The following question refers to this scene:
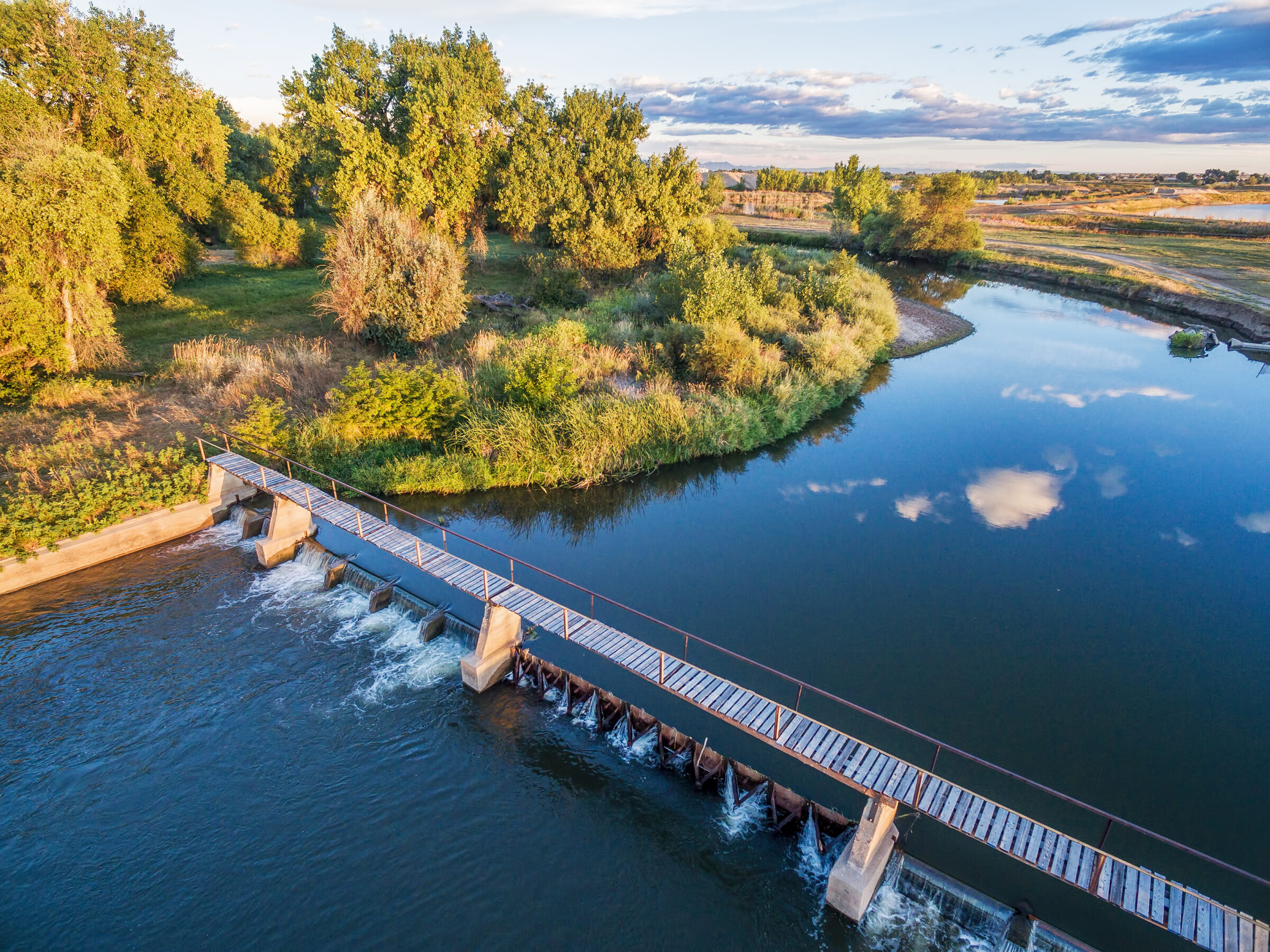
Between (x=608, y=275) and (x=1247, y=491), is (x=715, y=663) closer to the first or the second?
(x=1247, y=491)

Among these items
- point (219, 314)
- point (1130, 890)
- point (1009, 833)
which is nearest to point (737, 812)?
point (1009, 833)

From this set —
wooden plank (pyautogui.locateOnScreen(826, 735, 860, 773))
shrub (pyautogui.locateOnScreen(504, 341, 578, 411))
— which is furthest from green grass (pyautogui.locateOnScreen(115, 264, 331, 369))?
wooden plank (pyautogui.locateOnScreen(826, 735, 860, 773))

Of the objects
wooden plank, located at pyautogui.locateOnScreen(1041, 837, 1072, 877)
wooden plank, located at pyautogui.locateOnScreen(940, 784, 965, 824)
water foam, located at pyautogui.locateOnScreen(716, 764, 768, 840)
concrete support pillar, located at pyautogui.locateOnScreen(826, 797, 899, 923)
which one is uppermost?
wooden plank, located at pyautogui.locateOnScreen(940, 784, 965, 824)

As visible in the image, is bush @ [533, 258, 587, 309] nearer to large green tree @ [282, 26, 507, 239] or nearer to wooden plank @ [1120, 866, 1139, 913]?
large green tree @ [282, 26, 507, 239]

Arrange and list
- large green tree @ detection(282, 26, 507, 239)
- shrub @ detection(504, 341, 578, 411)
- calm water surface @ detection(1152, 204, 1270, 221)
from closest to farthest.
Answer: shrub @ detection(504, 341, 578, 411)
large green tree @ detection(282, 26, 507, 239)
calm water surface @ detection(1152, 204, 1270, 221)

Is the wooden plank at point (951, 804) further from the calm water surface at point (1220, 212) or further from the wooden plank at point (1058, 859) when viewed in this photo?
the calm water surface at point (1220, 212)

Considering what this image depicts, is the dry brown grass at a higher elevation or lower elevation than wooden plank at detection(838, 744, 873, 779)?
higher
